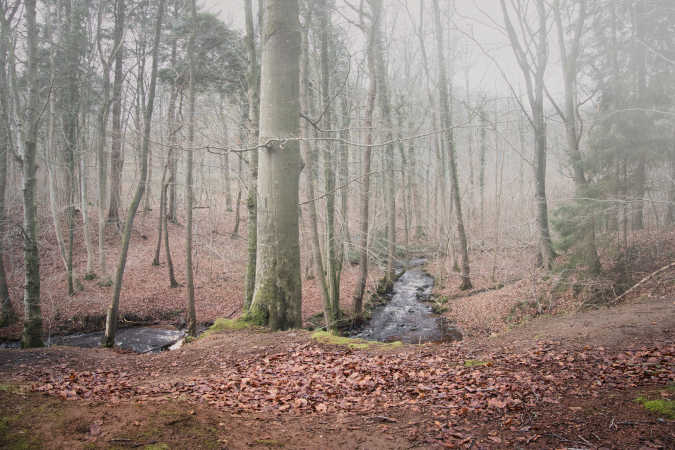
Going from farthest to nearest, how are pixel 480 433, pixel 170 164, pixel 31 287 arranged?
pixel 170 164, pixel 31 287, pixel 480 433

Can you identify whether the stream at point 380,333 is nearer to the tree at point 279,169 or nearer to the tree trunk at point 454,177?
the tree trunk at point 454,177

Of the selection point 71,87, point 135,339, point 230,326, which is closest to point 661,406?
point 230,326

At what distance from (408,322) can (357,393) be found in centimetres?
885

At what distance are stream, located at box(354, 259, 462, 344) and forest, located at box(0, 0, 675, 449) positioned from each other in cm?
11

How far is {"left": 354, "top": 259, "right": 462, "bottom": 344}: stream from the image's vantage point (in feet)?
35.1

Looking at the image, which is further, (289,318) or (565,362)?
(289,318)

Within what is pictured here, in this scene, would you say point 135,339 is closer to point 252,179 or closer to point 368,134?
point 252,179

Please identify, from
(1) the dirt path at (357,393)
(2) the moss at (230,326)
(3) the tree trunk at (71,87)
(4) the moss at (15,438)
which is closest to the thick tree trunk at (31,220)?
(1) the dirt path at (357,393)

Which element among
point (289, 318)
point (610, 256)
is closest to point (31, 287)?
point (289, 318)

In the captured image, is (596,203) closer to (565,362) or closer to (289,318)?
(565,362)

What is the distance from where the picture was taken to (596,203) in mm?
9234

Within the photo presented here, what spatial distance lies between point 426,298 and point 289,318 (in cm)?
952

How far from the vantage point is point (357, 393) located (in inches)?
150

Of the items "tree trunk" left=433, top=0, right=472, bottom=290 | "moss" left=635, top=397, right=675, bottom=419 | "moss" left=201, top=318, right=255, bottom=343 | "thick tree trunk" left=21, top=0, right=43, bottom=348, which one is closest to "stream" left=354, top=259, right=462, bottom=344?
"tree trunk" left=433, top=0, right=472, bottom=290
